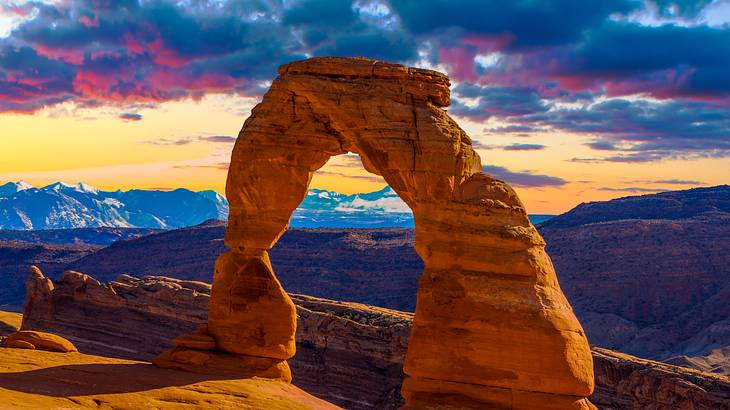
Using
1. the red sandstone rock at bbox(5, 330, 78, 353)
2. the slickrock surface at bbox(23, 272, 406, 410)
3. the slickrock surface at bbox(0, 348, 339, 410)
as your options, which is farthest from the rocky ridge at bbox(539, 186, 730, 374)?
the red sandstone rock at bbox(5, 330, 78, 353)

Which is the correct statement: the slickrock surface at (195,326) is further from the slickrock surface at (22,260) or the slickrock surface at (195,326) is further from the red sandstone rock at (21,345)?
the slickrock surface at (22,260)

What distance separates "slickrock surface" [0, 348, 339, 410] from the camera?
65.9 ft

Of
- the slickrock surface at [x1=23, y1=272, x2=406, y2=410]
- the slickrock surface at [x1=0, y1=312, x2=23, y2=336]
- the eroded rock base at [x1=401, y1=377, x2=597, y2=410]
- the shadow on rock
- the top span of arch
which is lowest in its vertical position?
the slickrock surface at [x1=0, y1=312, x2=23, y2=336]

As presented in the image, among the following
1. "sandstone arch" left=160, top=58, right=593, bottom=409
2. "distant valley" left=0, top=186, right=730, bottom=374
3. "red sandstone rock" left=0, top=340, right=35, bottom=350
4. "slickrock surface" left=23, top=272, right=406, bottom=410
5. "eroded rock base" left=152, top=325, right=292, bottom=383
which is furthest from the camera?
"distant valley" left=0, top=186, right=730, bottom=374

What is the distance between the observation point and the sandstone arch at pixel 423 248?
2095 centimetres

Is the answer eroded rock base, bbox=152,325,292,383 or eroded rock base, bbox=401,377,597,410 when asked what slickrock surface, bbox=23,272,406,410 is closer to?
eroded rock base, bbox=152,325,292,383

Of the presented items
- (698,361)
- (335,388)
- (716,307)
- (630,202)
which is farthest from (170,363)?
(630,202)

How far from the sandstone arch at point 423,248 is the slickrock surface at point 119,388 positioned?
1.77 meters

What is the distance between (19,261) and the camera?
380 ft

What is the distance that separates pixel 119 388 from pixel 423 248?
24.7 feet

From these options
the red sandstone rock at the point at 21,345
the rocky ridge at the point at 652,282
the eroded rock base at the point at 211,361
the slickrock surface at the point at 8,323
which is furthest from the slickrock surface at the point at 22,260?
the eroded rock base at the point at 211,361

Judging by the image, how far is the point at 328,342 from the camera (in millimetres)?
47188

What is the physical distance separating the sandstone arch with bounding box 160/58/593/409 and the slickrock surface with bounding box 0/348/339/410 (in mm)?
1766

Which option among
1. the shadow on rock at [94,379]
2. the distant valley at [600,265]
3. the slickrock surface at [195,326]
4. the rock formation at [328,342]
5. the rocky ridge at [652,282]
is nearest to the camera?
the shadow on rock at [94,379]
